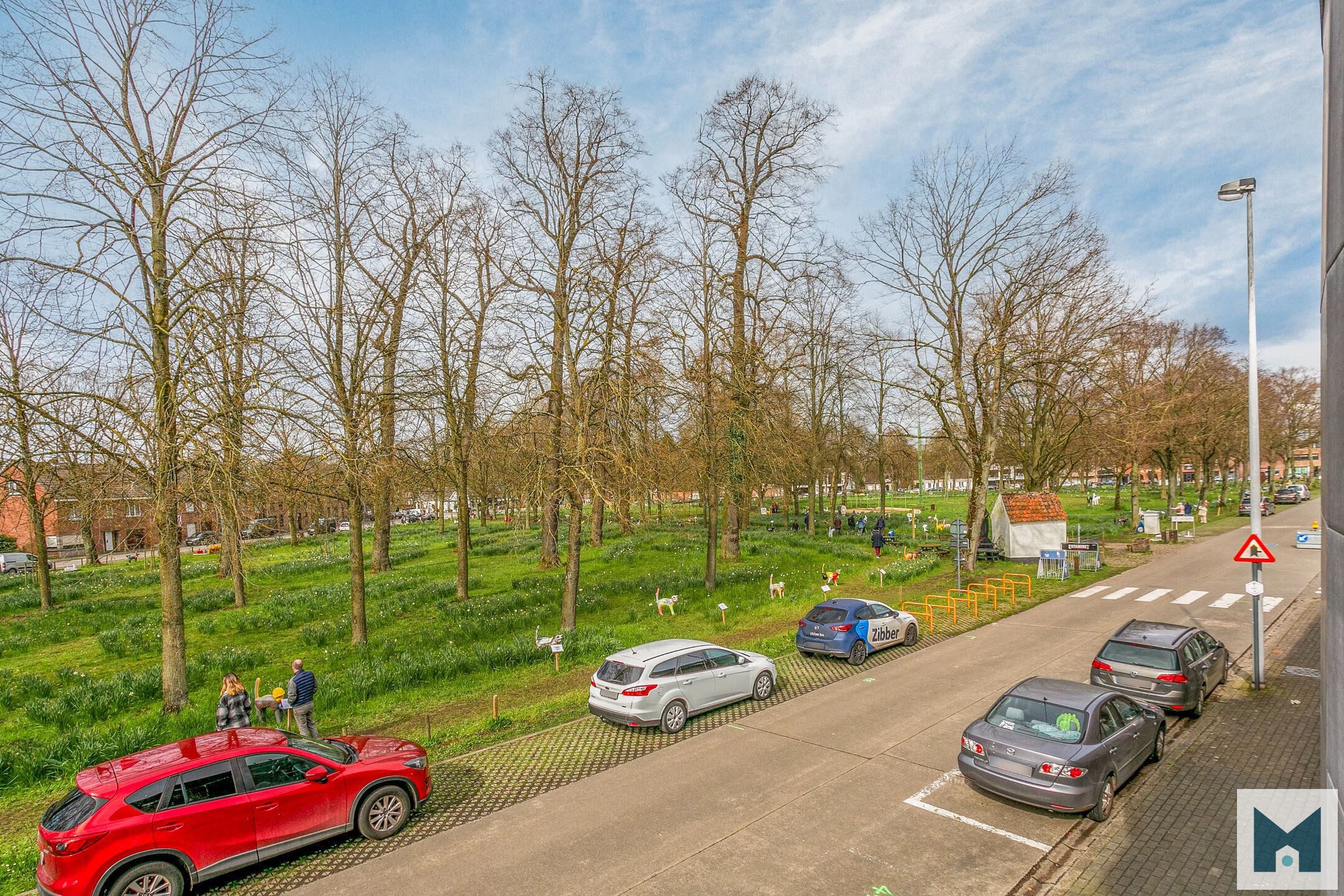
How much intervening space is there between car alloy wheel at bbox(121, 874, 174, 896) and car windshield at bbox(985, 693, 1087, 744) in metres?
9.93

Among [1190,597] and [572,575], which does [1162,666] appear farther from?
[1190,597]

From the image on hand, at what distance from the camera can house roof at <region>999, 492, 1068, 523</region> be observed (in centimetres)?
3138

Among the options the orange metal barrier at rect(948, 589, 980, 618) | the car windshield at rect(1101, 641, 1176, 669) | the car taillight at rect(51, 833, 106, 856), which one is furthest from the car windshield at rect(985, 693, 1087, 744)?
the orange metal barrier at rect(948, 589, 980, 618)

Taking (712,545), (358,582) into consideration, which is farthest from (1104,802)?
(358,582)

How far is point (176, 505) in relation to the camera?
1225cm

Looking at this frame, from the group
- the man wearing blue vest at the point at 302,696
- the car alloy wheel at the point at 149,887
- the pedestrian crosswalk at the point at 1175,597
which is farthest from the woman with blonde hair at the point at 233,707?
the pedestrian crosswalk at the point at 1175,597

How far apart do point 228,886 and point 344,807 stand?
1.27 metres

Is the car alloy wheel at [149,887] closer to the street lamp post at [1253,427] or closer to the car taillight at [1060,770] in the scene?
the car taillight at [1060,770]

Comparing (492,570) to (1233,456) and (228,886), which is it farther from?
(1233,456)

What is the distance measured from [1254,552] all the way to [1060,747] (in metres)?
8.36

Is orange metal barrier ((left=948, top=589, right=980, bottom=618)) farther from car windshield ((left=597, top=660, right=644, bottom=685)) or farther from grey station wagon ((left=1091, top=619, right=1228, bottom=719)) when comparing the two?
car windshield ((left=597, top=660, right=644, bottom=685))

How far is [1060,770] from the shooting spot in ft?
25.9

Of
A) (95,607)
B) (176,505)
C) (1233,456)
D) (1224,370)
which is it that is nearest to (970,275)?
(176,505)

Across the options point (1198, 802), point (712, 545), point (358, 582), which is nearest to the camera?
point (1198, 802)
